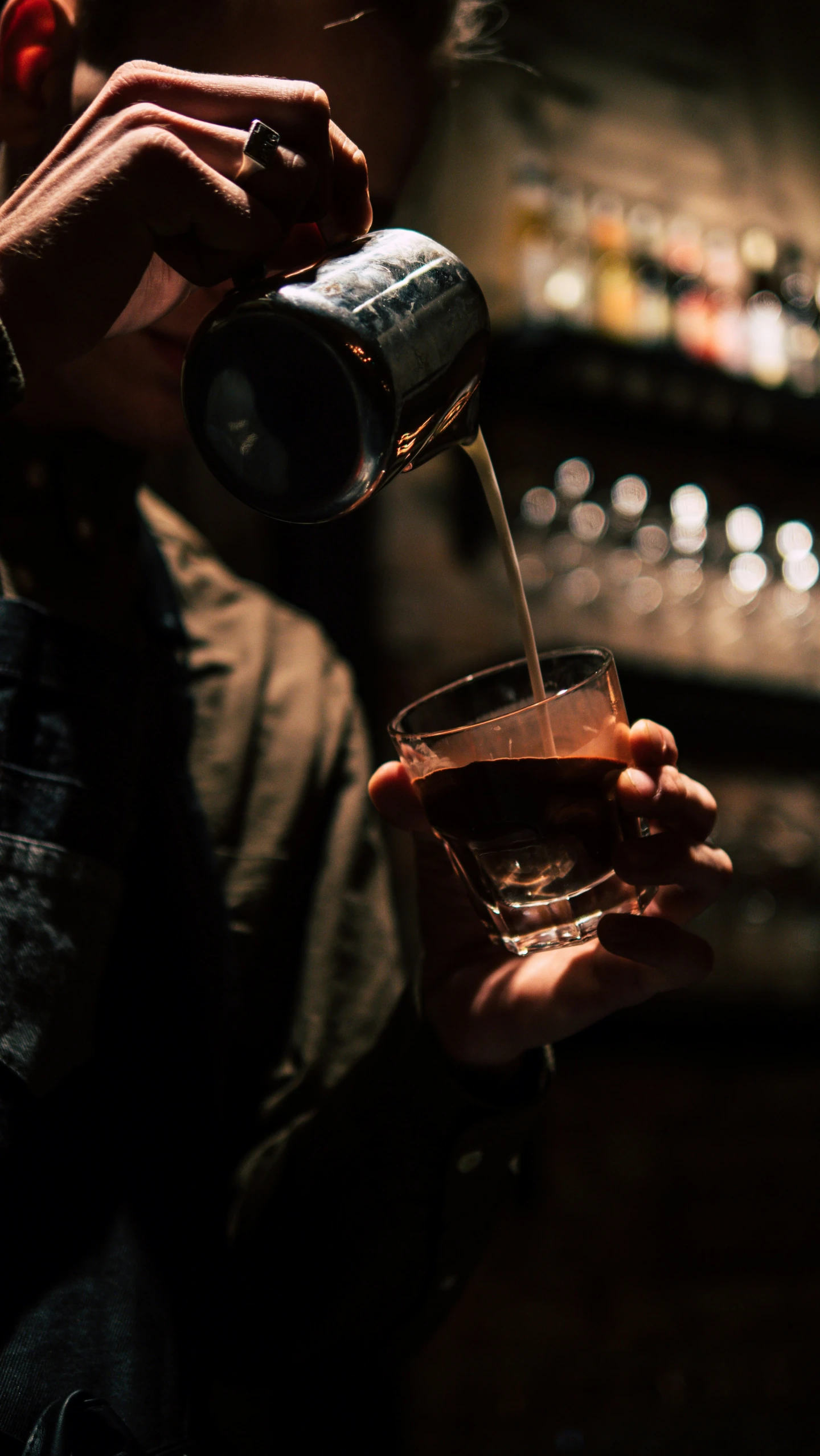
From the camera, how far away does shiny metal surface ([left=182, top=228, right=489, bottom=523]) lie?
659mm

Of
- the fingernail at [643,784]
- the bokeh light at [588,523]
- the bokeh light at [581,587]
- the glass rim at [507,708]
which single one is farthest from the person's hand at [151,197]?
the bokeh light at [588,523]

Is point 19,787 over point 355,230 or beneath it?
beneath

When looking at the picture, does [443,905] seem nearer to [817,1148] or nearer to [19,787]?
[19,787]

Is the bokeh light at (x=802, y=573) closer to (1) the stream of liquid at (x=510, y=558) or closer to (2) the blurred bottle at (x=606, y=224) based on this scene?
(2) the blurred bottle at (x=606, y=224)

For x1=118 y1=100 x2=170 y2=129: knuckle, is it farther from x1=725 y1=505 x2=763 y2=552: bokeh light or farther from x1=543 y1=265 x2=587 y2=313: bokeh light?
x1=725 y1=505 x2=763 y2=552: bokeh light

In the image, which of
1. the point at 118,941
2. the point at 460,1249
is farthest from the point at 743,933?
the point at 118,941

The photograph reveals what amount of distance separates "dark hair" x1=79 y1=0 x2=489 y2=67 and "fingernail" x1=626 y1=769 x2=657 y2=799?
0.69 meters

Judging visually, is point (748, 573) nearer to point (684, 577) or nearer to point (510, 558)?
point (684, 577)

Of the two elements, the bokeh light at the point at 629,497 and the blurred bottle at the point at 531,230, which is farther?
the bokeh light at the point at 629,497

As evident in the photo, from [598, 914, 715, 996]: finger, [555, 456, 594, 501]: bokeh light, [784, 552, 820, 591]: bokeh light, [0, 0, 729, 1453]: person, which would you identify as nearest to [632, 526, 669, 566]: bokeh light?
[555, 456, 594, 501]: bokeh light

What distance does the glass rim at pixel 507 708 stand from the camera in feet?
2.57

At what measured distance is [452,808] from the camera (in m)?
0.84

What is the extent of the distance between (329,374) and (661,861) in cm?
44

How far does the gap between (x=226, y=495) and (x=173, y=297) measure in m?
1.63
